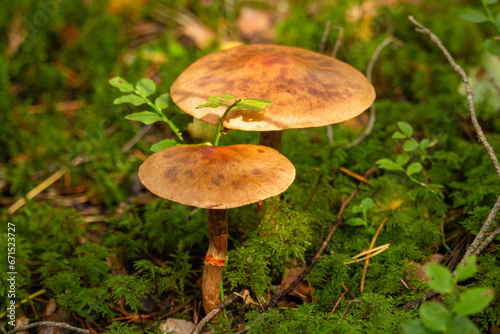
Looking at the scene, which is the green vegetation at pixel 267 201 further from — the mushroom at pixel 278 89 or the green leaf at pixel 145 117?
the mushroom at pixel 278 89

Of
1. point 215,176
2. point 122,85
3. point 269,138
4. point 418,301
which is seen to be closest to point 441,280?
point 418,301

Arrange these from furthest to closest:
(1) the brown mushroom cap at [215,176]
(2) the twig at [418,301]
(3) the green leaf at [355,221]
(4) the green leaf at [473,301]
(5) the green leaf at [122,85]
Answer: (3) the green leaf at [355,221] → (5) the green leaf at [122,85] → (2) the twig at [418,301] → (1) the brown mushroom cap at [215,176] → (4) the green leaf at [473,301]

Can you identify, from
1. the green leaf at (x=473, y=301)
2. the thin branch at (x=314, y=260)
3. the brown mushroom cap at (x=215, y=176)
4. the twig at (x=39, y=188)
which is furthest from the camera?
the twig at (x=39, y=188)

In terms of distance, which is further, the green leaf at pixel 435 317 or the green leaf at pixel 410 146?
the green leaf at pixel 410 146

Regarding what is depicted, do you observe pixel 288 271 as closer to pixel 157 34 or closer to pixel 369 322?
pixel 369 322

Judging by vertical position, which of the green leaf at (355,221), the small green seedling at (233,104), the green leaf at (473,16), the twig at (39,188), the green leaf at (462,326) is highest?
the green leaf at (473,16)

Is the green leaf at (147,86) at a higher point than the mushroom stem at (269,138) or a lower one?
higher

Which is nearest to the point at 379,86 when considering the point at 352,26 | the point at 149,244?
the point at 352,26

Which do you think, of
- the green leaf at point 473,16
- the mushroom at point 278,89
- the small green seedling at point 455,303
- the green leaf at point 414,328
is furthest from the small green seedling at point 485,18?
the green leaf at point 414,328
